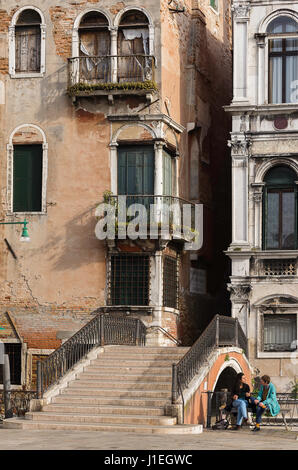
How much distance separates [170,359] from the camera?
29453 millimetres

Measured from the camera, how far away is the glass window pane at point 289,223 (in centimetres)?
3416

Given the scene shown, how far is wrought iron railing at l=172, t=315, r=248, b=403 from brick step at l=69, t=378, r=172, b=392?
89 cm

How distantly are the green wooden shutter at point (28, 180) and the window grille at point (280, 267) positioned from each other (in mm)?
7176

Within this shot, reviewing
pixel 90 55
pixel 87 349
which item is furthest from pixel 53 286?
pixel 90 55

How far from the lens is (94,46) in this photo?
3450 cm

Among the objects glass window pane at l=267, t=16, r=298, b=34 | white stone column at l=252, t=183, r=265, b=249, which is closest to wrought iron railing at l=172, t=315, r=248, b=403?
white stone column at l=252, t=183, r=265, b=249

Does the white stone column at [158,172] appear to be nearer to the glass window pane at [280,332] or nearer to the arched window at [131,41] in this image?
the arched window at [131,41]

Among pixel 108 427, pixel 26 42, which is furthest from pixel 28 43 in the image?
pixel 108 427

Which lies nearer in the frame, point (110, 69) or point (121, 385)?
point (121, 385)

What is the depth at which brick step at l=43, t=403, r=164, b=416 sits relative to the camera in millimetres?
25484

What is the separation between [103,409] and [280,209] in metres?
11.0

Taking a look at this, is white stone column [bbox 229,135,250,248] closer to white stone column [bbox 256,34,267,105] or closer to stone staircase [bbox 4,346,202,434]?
white stone column [bbox 256,34,267,105]

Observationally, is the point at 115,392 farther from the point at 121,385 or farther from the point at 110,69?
the point at 110,69

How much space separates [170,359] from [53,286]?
5.81m
